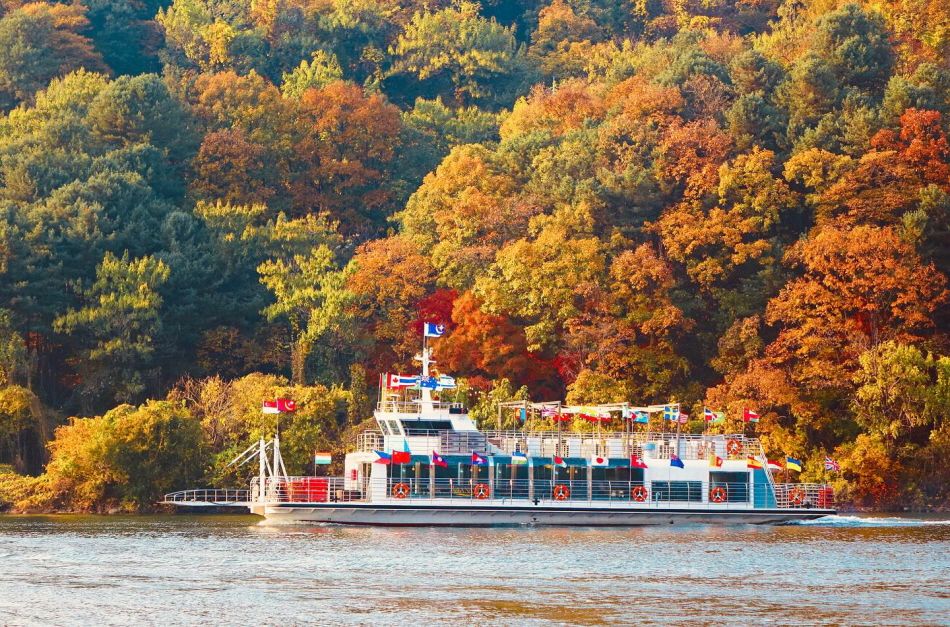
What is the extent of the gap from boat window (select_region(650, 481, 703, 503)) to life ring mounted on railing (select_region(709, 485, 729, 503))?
1.58 ft

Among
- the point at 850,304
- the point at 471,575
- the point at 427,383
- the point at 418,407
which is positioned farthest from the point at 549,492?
the point at 850,304

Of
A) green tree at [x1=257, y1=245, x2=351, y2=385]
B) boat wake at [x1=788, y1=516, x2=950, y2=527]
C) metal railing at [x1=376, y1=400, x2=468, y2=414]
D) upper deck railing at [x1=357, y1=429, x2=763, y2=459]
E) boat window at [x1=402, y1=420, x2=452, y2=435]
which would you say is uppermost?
green tree at [x1=257, y1=245, x2=351, y2=385]

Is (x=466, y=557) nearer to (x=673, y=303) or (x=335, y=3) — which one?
(x=673, y=303)

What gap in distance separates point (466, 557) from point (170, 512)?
2725cm

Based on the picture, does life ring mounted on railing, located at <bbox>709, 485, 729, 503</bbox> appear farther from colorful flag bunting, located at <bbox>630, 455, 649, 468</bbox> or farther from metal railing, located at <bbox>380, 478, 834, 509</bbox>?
colorful flag bunting, located at <bbox>630, 455, 649, 468</bbox>

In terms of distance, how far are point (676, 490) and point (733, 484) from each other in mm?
2473

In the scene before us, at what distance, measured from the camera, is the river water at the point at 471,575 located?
52.1m

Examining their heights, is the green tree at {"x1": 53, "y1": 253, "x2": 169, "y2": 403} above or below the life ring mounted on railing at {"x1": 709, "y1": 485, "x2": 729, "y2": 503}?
above

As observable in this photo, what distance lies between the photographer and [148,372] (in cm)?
10062

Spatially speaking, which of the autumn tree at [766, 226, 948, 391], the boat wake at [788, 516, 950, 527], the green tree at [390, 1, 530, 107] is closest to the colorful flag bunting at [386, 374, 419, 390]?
the boat wake at [788, 516, 950, 527]

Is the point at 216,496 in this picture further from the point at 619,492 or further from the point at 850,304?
the point at 850,304

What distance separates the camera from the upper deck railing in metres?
77.9

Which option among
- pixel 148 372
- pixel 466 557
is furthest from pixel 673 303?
pixel 466 557

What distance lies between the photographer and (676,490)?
79.4 m
